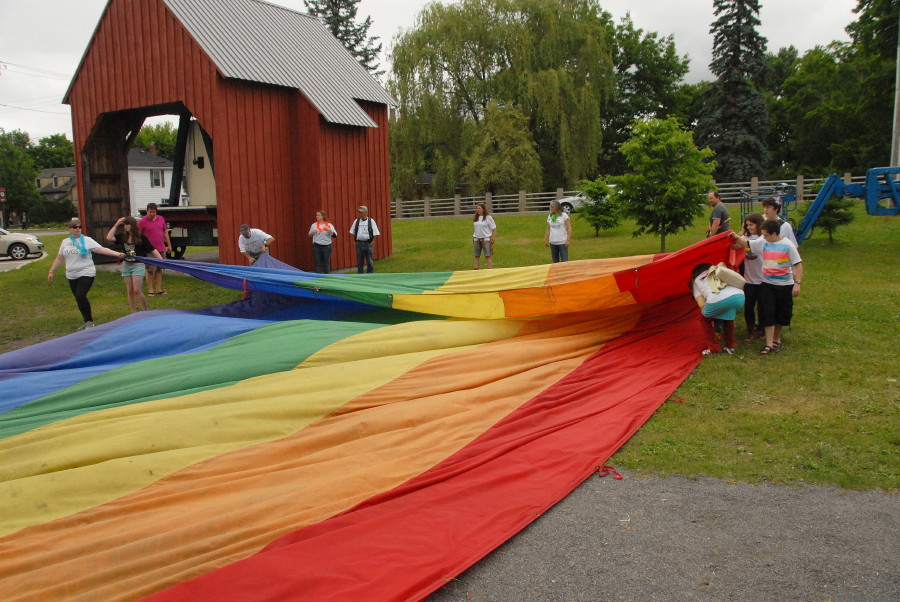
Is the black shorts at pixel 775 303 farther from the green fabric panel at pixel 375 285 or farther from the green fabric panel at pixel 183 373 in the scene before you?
the green fabric panel at pixel 183 373

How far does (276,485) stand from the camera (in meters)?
4.13

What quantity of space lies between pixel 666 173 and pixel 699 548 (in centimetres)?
1239

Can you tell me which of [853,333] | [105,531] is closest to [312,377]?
[105,531]

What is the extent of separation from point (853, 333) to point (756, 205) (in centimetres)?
1988

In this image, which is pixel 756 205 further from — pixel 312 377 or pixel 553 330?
pixel 312 377

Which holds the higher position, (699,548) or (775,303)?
(775,303)

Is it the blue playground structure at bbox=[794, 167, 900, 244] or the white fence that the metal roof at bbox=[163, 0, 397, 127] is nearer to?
the blue playground structure at bbox=[794, 167, 900, 244]

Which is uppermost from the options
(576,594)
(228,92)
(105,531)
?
(228,92)

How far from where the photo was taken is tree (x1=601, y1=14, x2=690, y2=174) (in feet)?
149

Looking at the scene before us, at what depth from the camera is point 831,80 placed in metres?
45.5

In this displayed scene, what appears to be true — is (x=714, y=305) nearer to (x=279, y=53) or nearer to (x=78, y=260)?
(x=78, y=260)

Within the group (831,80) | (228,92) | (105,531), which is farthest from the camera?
(831,80)

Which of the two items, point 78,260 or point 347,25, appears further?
point 347,25

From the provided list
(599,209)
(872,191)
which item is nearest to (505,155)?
(599,209)
